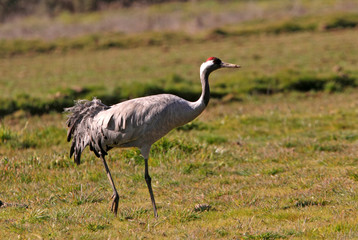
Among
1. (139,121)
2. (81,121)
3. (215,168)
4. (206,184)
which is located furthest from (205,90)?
(215,168)

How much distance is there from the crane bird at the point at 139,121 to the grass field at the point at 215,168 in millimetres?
720

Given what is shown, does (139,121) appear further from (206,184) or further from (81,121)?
(206,184)

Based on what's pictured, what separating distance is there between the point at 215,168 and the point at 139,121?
244cm

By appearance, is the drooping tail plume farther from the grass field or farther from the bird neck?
the bird neck

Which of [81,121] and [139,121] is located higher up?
[139,121]

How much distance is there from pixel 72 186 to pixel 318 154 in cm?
456

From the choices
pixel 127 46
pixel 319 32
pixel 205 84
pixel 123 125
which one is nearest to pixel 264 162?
pixel 205 84

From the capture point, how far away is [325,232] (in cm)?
539

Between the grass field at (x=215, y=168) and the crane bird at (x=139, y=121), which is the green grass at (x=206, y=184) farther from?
the crane bird at (x=139, y=121)

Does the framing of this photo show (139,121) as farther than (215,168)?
No

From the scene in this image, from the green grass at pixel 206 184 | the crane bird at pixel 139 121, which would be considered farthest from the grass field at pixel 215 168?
the crane bird at pixel 139 121

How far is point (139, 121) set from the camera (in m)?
6.58

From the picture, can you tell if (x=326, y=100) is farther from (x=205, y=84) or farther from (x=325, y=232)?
(x=325, y=232)

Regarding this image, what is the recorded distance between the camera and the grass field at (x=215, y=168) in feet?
19.3
